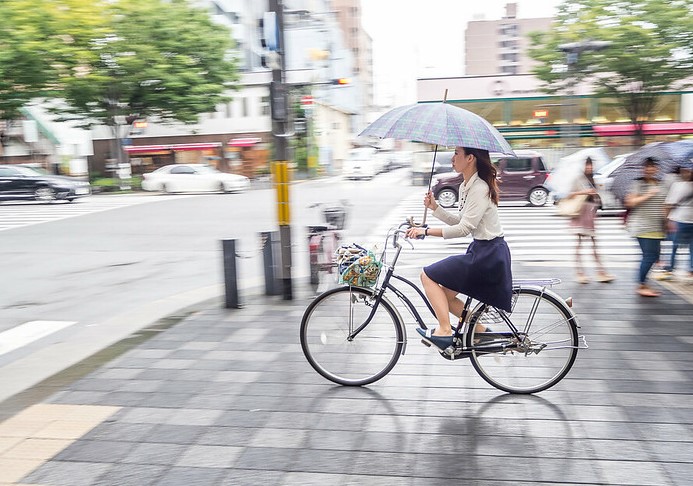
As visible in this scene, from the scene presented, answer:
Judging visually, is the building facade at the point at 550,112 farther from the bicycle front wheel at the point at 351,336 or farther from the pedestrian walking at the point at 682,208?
the bicycle front wheel at the point at 351,336

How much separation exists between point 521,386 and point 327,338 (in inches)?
55.6

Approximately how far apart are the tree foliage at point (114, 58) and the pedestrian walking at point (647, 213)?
27.4m

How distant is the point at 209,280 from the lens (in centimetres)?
1009

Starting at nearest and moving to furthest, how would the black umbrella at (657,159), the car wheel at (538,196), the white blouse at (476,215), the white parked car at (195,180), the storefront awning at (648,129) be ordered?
1. the white blouse at (476,215)
2. the black umbrella at (657,159)
3. the car wheel at (538,196)
4. the white parked car at (195,180)
5. the storefront awning at (648,129)

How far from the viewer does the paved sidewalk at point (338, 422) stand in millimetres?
3523

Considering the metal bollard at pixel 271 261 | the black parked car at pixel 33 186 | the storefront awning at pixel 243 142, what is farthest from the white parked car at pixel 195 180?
the metal bollard at pixel 271 261

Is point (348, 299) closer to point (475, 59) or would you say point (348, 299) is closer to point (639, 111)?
point (639, 111)

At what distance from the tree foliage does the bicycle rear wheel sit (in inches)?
1135

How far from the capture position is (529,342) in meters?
4.52

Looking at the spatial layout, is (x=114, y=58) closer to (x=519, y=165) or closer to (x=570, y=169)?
(x=519, y=165)

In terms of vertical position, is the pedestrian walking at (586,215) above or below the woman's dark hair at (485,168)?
below

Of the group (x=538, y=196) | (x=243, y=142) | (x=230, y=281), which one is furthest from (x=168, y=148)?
(x=230, y=281)

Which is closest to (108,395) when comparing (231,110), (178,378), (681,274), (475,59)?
(178,378)

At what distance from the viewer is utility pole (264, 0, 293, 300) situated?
7414mm
